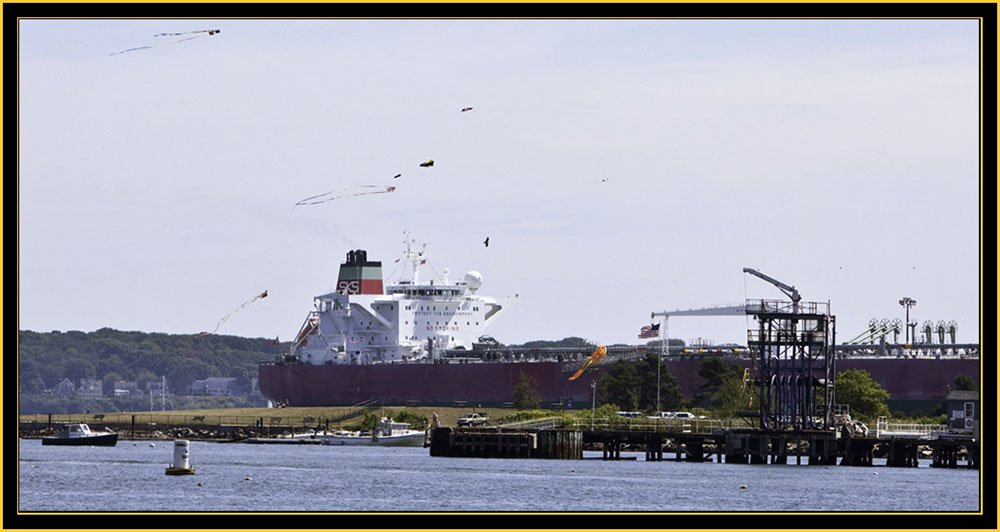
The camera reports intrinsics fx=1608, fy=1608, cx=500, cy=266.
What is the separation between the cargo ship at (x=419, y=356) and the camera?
9938cm

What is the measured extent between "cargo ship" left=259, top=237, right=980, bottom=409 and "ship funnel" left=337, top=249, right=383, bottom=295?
0.24 ft

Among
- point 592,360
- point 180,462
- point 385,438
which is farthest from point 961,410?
point 592,360

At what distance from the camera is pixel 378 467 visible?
170ft

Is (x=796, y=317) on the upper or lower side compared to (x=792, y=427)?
upper

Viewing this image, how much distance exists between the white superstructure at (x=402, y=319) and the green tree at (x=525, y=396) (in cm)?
1199

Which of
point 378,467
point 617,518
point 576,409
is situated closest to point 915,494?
point 378,467

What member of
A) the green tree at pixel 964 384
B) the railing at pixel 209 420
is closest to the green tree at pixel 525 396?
the railing at pixel 209 420

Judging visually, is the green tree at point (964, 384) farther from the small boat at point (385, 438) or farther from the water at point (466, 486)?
the small boat at point (385, 438)

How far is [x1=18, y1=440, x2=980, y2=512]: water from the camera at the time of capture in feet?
117

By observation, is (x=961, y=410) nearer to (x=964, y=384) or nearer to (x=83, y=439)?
(x=964, y=384)

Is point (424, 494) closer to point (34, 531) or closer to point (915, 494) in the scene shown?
point (915, 494)

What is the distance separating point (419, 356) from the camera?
109812 mm

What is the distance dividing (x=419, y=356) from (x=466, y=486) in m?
68.2

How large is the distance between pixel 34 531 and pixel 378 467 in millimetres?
36309
